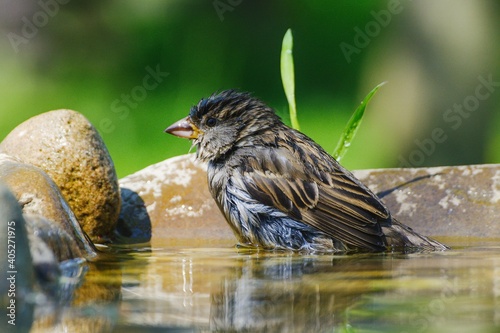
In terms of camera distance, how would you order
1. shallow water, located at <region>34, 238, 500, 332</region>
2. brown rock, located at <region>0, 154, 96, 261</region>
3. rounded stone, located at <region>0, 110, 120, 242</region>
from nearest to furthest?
1. shallow water, located at <region>34, 238, 500, 332</region>
2. brown rock, located at <region>0, 154, 96, 261</region>
3. rounded stone, located at <region>0, 110, 120, 242</region>

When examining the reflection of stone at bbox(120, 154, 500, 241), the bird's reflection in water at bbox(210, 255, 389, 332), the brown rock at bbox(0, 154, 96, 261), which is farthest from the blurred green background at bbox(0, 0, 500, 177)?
the bird's reflection in water at bbox(210, 255, 389, 332)

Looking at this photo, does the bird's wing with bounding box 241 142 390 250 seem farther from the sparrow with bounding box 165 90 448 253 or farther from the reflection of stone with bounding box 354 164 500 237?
the reflection of stone with bounding box 354 164 500 237

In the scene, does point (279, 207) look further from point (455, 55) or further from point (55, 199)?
point (455, 55)

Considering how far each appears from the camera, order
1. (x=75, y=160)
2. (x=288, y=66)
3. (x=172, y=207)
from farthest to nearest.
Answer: (x=288, y=66) < (x=172, y=207) < (x=75, y=160)

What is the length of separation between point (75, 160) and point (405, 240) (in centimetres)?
196

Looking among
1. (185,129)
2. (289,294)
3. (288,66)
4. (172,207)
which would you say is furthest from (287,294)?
(288,66)

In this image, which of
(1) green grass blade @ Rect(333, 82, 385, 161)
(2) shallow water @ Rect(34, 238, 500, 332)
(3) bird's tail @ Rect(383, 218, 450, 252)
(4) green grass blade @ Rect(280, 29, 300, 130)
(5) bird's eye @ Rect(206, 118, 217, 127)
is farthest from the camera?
(4) green grass blade @ Rect(280, 29, 300, 130)

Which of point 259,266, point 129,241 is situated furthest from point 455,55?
point 259,266

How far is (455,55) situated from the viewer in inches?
283

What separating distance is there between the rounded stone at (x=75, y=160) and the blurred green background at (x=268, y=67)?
8.56ft

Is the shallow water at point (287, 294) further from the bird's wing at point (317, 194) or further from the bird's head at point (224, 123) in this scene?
the bird's head at point (224, 123)

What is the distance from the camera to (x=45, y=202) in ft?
12.3

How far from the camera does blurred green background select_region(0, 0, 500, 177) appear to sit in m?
7.23

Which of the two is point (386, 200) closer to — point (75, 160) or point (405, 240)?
point (405, 240)
